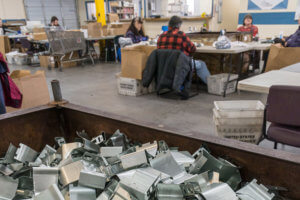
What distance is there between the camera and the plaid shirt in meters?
3.38

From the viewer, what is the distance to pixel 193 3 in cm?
914

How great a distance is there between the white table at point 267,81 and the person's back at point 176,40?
5.19ft

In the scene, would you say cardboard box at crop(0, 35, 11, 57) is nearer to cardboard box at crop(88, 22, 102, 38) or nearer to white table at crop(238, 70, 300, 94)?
cardboard box at crop(88, 22, 102, 38)

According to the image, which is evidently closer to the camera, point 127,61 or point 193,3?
point 127,61

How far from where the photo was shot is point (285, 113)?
1.46 metres

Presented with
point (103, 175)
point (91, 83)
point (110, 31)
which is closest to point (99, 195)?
point (103, 175)

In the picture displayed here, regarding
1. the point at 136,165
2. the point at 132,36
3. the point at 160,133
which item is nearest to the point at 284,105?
the point at 160,133

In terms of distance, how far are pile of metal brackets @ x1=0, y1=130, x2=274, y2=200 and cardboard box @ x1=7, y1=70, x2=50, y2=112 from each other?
1452mm

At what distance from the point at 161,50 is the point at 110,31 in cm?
434

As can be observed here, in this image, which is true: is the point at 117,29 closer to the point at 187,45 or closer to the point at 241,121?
the point at 187,45

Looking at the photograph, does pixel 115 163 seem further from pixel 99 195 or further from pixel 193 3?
pixel 193 3

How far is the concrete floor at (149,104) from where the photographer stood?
2782 millimetres

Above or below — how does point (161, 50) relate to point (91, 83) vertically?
above

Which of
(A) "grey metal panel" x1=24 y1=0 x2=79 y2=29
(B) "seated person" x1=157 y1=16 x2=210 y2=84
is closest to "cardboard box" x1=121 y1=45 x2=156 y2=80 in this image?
(B) "seated person" x1=157 y1=16 x2=210 y2=84
